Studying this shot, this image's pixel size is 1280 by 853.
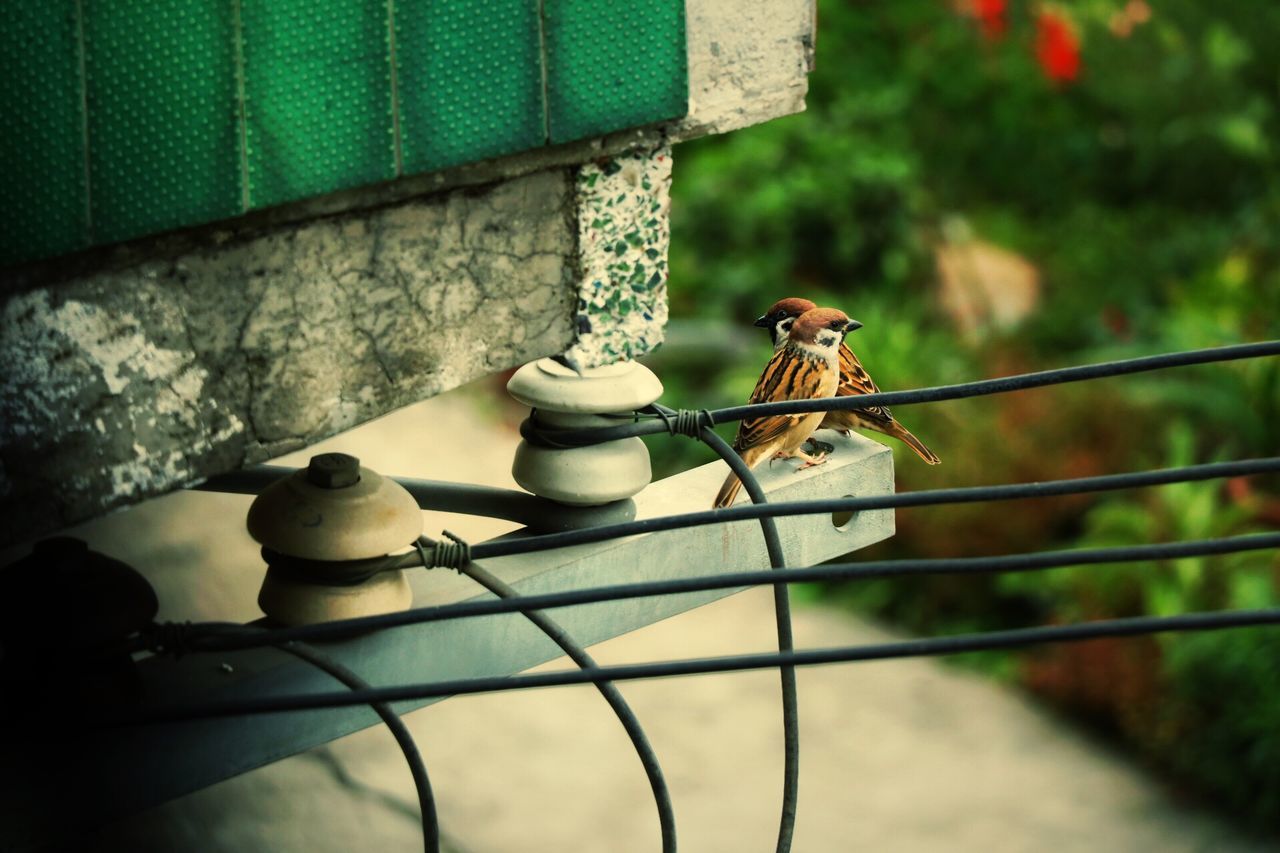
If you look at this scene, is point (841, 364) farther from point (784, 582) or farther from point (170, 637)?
point (170, 637)

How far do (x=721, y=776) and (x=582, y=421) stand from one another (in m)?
3.96

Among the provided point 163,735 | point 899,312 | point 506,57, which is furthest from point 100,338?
point 899,312

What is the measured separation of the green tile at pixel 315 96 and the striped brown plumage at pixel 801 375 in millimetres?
879

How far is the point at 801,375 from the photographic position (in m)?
2.44

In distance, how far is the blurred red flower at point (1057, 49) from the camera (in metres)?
8.42

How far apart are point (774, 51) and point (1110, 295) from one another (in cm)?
579

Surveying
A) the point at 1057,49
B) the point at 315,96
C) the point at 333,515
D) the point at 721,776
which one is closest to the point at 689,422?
the point at 333,515

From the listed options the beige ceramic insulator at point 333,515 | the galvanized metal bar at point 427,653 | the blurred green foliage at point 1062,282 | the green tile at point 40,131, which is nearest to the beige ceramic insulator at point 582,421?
the galvanized metal bar at point 427,653

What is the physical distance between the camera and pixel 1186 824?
538 cm

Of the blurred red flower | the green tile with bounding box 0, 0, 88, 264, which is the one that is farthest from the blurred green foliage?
the green tile with bounding box 0, 0, 88, 264

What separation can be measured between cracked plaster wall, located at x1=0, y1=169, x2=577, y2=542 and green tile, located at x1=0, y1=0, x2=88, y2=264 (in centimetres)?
8

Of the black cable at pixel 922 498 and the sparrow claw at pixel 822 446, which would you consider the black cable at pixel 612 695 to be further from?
the sparrow claw at pixel 822 446

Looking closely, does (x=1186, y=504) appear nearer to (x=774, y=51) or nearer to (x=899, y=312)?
(x=899, y=312)

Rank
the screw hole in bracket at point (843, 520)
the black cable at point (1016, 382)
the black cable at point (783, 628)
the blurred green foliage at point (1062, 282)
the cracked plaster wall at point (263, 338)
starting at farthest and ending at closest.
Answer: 1. the blurred green foliage at point (1062, 282)
2. the screw hole in bracket at point (843, 520)
3. the black cable at point (783, 628)
4. the black cable at point (1016, 382)
5. the cracked plaster wall at point (263, 338)
